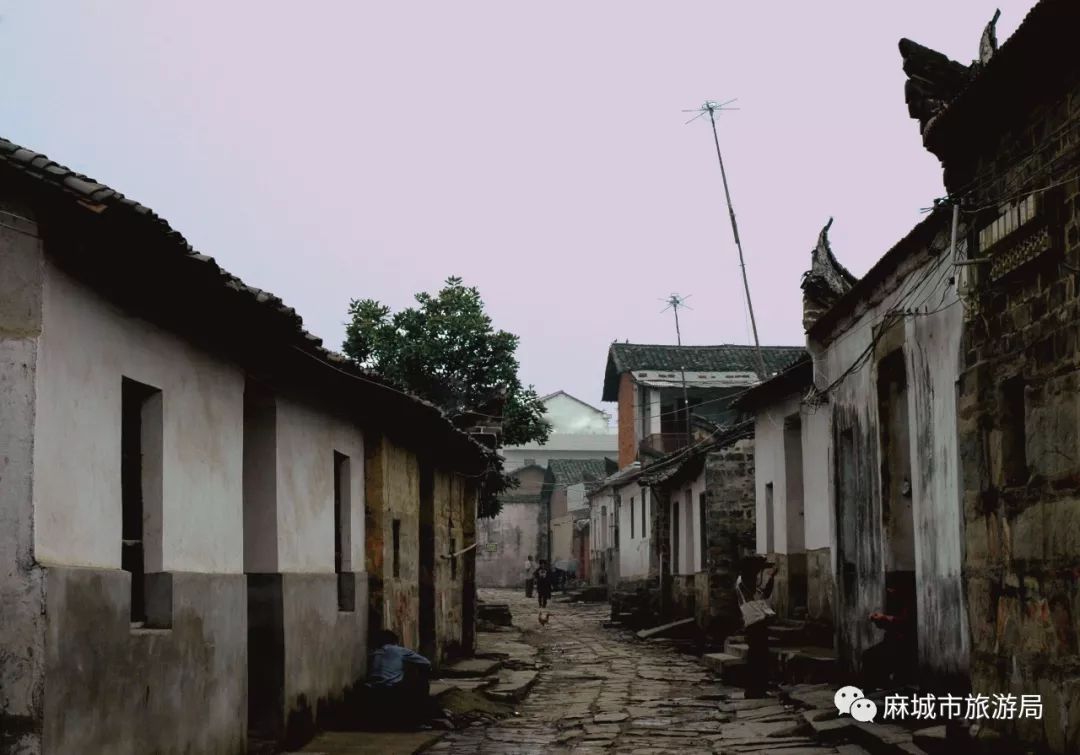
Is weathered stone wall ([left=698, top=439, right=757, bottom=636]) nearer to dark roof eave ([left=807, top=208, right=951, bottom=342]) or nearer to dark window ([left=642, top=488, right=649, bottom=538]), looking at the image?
dark roof eave ([left=807, top=208, right=951, bottom=342])

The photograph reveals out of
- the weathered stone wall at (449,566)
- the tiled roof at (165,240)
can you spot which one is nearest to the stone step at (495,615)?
the weathered stone wall at (449,566)

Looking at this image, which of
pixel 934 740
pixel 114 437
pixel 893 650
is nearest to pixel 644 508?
pixel 893 650

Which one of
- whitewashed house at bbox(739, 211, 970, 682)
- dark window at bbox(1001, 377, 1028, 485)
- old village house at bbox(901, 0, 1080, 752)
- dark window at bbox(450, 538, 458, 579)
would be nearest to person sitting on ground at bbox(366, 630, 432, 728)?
whitewashed house at bbox(739, 211, 970, 682)

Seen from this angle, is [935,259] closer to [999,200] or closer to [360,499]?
[999,200]

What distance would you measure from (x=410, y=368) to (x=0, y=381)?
90.3 ft

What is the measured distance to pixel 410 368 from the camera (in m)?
34.2

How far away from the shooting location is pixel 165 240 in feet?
25.3

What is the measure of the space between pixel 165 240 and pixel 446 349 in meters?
26.5

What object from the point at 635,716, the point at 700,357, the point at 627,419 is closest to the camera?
the point at 635,716

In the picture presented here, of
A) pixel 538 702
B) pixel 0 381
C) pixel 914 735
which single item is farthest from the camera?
pixel 538 702

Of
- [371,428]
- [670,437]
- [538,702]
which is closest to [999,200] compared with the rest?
[371,428]

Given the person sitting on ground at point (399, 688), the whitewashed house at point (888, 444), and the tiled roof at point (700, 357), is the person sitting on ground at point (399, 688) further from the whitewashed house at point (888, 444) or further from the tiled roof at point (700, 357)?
the tiled roof at point (700, 357)

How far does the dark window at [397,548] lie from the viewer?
16750 mm

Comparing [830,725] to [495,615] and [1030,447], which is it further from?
[495,615]
